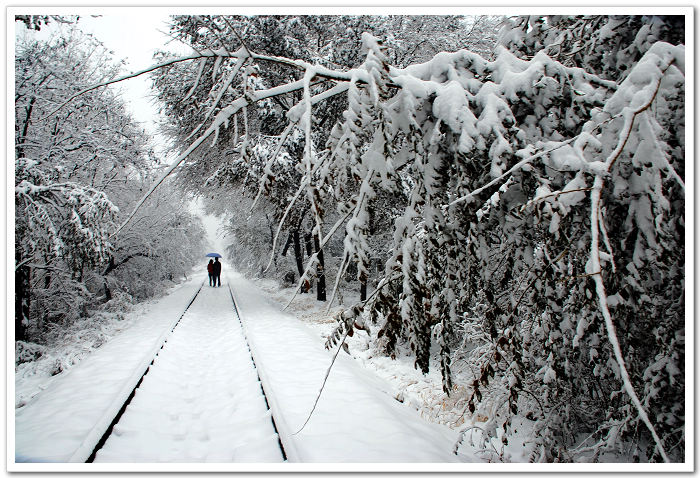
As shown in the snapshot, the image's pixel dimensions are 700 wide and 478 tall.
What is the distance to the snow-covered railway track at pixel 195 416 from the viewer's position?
10.8 ft

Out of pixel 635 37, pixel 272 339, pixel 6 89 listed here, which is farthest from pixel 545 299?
pixel 272 339

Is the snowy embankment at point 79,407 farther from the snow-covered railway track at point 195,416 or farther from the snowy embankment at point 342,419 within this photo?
the snowy embankment at point 342,419

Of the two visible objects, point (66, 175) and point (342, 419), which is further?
point (66, 175)

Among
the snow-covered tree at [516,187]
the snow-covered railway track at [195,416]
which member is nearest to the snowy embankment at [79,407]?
the snow-covered railway track at [195,416]

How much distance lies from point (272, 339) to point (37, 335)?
26.5ft

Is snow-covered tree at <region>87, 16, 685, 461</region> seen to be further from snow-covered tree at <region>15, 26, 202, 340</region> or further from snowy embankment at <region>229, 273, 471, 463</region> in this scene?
snow-covered tree at <region>15, 26, 202, 340</region>

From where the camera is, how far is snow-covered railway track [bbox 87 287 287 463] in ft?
10.8

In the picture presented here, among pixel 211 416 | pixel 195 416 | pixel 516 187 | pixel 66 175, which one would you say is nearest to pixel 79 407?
pixel 195 416

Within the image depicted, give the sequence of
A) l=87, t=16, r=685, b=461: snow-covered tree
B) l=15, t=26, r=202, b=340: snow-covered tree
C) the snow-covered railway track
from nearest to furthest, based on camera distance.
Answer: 1. l=87, t=16, r=685, b=461: snow-covered tree
2. the snow-covered railway track
3. l=15, t=26, r=202, b=340: snow-covered tree

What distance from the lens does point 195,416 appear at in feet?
13.7

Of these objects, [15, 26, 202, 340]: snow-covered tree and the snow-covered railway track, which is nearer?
the snow-covered railway track

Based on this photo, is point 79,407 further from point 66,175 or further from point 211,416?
point 66,175

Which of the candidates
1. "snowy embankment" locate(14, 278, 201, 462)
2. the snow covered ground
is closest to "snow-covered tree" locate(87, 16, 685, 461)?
the snow covered ground
